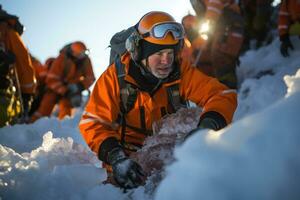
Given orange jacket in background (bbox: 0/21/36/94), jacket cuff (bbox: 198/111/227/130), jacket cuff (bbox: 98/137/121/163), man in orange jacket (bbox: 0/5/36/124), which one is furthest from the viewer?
orange jacket in background (bbox: 0/21/36/94)

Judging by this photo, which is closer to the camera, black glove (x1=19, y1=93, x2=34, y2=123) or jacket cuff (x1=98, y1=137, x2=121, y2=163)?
jacket cuff (x1=98, y1=137, x2=121, y2=163)

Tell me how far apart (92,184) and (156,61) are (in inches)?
52.2

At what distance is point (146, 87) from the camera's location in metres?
4.03

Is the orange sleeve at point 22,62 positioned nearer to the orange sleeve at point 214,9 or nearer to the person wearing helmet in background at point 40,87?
the person wearing helmet in background at point 40,87

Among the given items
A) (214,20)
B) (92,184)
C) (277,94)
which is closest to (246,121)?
(92,184)

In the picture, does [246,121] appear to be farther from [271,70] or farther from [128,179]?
[271,70]

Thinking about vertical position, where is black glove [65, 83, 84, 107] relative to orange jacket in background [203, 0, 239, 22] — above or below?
below

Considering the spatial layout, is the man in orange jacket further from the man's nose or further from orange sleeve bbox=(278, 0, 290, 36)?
orange sleeve bbox=(278, 0, 290, 36)

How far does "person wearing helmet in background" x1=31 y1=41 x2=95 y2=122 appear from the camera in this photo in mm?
11000

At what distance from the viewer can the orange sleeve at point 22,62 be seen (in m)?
6.68

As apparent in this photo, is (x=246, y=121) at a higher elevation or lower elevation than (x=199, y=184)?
higher

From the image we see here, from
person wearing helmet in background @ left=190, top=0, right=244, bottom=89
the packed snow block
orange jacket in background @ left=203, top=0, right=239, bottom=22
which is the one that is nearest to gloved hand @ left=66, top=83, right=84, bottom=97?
person wearing helmet in background @ left=190, top=0, right=244, bottom=89

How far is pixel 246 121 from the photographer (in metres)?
1.67

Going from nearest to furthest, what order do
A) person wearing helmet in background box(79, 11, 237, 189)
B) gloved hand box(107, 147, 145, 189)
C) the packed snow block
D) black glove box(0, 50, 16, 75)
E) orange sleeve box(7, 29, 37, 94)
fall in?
gloved hand box(107, 147, 145, 189) < the packed snow block < person wearing helmet in background box(79, 11, 237, 189) < black glove box(0, 50, 16, 75) < orange sleeve box(7, 29, 37, 94)
